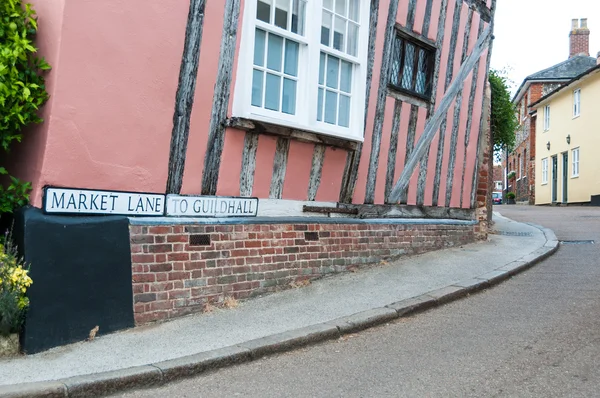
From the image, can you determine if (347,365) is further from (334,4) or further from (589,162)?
(589,162)

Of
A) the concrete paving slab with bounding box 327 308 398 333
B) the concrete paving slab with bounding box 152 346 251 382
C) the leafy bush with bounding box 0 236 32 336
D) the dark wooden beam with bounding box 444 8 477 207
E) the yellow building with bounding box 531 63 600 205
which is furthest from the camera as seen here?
the yellow building with bounding box 531 63 600 205

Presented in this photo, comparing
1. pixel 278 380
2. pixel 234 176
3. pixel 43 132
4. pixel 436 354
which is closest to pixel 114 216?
pixel 43 132

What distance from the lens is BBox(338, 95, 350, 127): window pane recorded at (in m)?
6.99

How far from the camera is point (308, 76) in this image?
6.30 metres

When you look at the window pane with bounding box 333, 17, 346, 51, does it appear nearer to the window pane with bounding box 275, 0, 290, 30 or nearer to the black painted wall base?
the window pane with bounding box 275, 0, 290, 30

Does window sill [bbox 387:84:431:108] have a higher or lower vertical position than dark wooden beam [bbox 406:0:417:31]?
lower

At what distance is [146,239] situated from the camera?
5152 millimetres

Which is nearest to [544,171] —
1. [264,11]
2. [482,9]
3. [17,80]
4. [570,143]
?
[570,143]

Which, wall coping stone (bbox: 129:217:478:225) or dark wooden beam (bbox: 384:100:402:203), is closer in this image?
wall coping stone (bbox: 129:217:478:225)

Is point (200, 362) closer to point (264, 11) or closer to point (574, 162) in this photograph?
point (264, 11)

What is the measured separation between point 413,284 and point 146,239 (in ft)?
10.5

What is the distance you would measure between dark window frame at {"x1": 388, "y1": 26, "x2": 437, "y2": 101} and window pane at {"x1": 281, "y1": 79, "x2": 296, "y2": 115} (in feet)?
6.39

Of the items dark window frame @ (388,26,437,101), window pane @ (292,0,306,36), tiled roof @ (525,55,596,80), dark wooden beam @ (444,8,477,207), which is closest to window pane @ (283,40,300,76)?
window pane @ (292,0,306,36)

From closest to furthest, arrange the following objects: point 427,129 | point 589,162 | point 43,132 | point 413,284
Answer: point 43,132 → point 413,284 → point 427,129 → point 589,162
